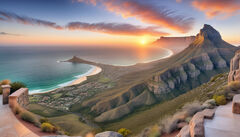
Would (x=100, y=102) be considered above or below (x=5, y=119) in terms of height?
below

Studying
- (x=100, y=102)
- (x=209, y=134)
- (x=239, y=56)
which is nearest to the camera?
(x=209, y=134)

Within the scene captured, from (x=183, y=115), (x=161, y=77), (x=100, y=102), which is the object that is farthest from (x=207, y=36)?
(x=183, y=115)

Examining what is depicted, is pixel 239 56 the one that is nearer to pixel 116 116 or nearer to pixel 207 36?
pixel 116 116

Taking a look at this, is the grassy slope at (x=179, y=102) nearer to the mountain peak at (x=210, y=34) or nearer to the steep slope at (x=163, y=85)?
the steep slope at (x=163, y=85)

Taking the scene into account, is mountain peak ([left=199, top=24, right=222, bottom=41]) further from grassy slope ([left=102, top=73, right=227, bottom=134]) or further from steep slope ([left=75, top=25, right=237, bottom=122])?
grassy slope ([left=102, top=73, right=227, bottom=134])

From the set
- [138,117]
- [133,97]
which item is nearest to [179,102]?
[138,117]

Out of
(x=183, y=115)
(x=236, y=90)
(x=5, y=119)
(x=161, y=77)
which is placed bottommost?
(x=161, y=77)

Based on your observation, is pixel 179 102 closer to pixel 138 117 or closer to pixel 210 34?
pixel 138 117

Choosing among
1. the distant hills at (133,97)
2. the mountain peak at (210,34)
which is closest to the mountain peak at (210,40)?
the mountain peak at (210,34)

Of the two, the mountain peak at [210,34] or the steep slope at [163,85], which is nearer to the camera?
the steep slope at [163,85]

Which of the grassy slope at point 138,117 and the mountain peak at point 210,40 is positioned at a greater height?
the mountain peak at point 210,40

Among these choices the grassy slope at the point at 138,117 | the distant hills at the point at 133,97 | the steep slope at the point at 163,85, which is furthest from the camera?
the steep slope at the point at 163,85
